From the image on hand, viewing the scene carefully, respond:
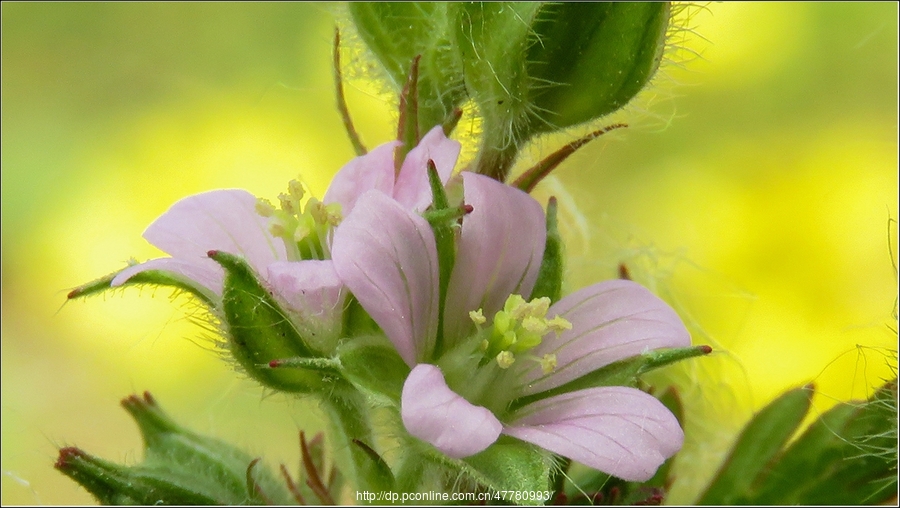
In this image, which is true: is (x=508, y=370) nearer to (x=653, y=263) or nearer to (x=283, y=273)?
(x=283, y=273)

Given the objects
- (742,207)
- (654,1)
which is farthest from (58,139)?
(654,1)

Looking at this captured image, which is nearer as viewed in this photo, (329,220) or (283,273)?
(283,273)

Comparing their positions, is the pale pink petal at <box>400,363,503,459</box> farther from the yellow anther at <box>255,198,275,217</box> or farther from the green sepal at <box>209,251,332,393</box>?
the yellow anther at <box>255,198,275,217</box>

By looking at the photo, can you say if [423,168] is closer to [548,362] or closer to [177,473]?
[548,362]

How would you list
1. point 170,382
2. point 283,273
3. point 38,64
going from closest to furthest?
1. point 283,273
2. point 170,382
3. point 38,64

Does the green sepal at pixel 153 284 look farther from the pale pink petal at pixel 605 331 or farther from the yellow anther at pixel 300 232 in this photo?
the pale pink petal at pixel 605 331

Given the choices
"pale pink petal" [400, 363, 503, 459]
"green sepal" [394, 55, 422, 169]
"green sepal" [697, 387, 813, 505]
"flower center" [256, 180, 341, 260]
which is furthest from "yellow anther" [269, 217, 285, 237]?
"green sepal" [697, 387, 813, 505]

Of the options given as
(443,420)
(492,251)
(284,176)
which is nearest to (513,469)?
(443,420)
